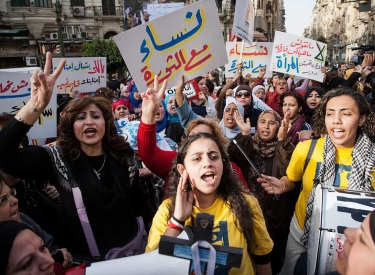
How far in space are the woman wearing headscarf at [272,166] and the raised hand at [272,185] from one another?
42 centimetres

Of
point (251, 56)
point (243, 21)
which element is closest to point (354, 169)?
point (243, 21)

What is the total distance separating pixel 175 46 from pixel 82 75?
3.44m

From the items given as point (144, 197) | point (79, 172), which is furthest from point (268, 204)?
point (79, 172)

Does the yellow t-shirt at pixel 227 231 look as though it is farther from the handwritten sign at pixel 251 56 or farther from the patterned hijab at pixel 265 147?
the handwritten sign at pixel 251 56

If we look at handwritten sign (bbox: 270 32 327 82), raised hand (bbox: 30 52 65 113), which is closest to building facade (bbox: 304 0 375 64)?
handwritten sign (bbox: 270 32 327 82)

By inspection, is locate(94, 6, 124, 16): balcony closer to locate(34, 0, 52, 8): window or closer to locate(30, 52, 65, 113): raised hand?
locate(34, 0, 52, 8): window

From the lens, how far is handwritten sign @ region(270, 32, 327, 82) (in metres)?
5.73

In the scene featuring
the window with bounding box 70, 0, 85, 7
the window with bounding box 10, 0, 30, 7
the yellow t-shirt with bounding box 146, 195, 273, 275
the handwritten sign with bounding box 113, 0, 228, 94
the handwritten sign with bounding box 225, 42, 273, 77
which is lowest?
the yellow t-shirt with bounding box 146, 195, 273, 275

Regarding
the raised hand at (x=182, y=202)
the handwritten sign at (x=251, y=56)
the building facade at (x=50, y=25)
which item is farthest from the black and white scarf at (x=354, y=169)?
the building facade at (x=50, y=25)

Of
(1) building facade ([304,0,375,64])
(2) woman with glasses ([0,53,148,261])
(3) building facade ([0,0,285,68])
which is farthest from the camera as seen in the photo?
(1) building facade ([304,0,375,64])

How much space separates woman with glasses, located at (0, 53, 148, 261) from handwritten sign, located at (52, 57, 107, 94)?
3800 mm

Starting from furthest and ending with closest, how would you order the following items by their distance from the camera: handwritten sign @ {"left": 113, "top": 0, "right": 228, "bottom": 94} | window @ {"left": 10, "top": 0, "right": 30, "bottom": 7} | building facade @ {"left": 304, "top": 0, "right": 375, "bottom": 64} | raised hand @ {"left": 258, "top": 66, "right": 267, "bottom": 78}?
1. building facade @ {"left": 304, "top": 0, "right": 375, "bottom": 64}
2. window @ {"left": 10, "top": 0, "right": 30, "bottom": 7}
3. raised hand @ {"left": 258, "top": 66, "right": 267, "bottom": 78}
4. handwritten sign @ {"left": 113, "top": 0, "right": 228, "bottom": 94}

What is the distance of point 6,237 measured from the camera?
1.11 m

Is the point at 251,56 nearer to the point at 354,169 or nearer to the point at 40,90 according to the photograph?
the point at 354,169
